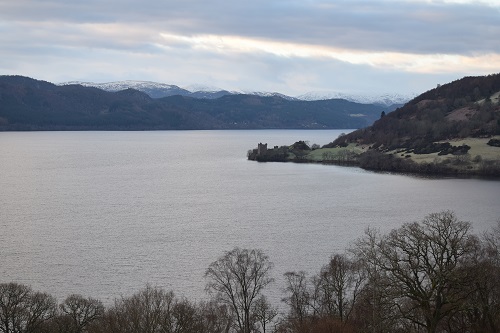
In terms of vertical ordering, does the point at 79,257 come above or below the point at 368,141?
below

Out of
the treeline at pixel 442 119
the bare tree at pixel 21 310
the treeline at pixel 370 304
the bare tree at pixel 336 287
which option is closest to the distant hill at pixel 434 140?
the treeline at pixel 442 119

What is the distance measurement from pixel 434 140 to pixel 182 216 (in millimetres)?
66008

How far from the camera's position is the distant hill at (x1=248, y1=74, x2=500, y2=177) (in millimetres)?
91394

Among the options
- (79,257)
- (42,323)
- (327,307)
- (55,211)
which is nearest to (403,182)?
(55,211)

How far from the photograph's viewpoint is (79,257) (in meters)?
36.9

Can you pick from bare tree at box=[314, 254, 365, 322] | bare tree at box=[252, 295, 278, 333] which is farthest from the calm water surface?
bare tree at box=[314, 254, 365, 322]

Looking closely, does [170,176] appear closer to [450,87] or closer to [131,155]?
[131,155]

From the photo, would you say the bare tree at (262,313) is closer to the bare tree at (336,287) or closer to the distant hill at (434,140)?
the bare tree at (336,287)

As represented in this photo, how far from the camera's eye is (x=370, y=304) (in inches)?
771

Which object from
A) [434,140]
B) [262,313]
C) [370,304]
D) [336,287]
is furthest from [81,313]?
[434,140]

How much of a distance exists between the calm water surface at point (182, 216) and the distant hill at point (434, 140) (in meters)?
9.00

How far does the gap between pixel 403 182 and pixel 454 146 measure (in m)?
23.3

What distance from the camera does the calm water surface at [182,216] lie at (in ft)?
112

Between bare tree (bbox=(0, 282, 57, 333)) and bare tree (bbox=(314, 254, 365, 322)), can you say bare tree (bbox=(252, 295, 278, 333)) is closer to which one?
bare tree (bbox=(314, 254, 365, 322))
